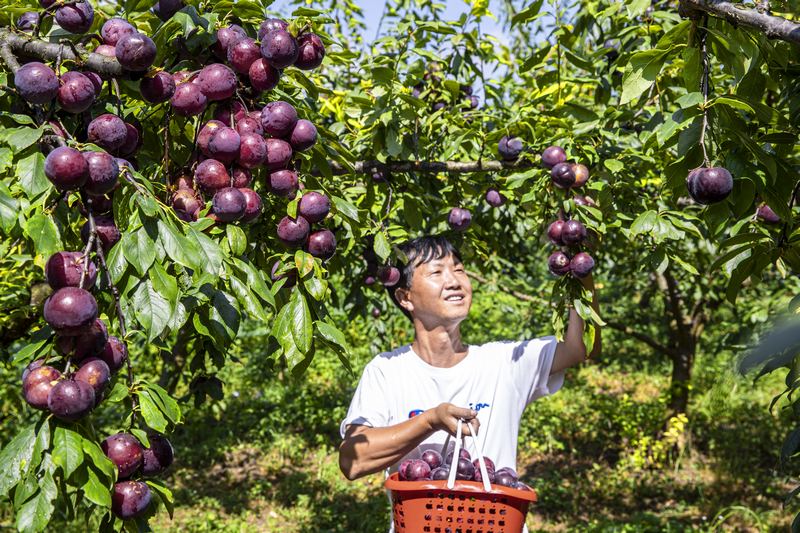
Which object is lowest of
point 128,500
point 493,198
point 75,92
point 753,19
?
point 128,500

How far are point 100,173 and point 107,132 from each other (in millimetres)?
200

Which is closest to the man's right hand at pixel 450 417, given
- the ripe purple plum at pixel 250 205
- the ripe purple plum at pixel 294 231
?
the ripe purple plum at pixel 294 231

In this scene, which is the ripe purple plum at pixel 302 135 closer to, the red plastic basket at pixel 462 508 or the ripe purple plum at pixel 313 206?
the ripe purple plum at pixel 313 206

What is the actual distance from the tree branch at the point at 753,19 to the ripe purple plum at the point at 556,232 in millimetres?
964

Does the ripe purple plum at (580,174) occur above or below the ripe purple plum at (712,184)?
above

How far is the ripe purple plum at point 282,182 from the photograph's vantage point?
149 centimetres

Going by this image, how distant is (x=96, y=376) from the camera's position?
113 cm

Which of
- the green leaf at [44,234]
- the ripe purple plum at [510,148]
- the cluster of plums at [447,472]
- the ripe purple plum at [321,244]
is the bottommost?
the cluster of plums at [447,472]

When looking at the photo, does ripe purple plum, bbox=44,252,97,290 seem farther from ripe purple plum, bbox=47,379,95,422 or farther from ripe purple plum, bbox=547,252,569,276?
ripe purple plum, bbox=547,252,569,276

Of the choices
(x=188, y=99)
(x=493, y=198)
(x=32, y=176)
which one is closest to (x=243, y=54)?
(x=188, y=99)

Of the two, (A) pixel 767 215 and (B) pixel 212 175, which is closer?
(B) pixel 212 175

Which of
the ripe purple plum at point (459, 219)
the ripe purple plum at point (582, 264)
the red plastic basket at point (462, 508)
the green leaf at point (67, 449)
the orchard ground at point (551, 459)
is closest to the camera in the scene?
the green leaf at point (67, 449)

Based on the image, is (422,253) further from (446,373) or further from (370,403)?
(370,403)

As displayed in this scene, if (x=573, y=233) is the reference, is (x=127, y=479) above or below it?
below
